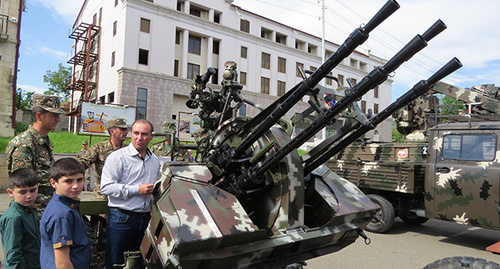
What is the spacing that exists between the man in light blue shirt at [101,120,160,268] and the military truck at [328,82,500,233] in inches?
120

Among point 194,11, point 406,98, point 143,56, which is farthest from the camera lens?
point 194,11

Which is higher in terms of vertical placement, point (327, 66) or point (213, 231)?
point (327, 66)

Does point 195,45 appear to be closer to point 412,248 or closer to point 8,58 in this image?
point 8,58

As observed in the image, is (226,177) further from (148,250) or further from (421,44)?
(421,44)

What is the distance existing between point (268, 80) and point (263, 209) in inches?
1202

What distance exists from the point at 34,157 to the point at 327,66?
3051 mm

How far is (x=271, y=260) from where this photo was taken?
10.6ft

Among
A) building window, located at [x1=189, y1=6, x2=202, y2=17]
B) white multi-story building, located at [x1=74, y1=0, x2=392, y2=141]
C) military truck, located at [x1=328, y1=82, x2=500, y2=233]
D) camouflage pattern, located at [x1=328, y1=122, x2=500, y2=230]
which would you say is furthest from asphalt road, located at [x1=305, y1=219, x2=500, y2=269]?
building window, located at [x1=189, y1=6, x2=202, y2=17]

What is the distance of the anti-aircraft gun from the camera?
2.77 m

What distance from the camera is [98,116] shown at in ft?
52.4

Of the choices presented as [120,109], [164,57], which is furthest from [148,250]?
[164,57]

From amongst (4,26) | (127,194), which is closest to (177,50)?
(4,26)

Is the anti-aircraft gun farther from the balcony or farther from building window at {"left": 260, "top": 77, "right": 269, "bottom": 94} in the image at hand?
building window at {"left": 260, "top": 77, "right": 269, "bottom": 94}

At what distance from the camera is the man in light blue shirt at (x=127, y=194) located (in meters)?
3.43
